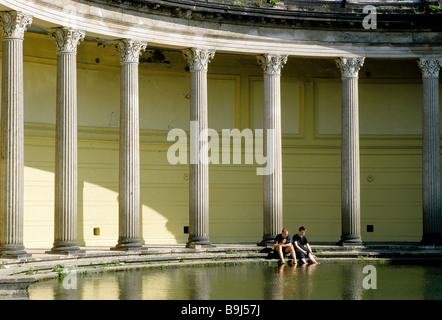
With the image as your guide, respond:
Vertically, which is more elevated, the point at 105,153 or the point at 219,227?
the point at 105,153

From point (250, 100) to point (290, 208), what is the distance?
7.27 meters

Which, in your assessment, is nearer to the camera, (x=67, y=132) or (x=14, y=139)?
(x=14, y=139)

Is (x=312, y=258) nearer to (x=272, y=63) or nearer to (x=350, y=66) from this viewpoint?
(x=272, y=63)

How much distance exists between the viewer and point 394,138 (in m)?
52.7

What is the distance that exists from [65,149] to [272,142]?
12.3 metres

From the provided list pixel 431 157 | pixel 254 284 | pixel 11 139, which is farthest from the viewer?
pixel 431 157

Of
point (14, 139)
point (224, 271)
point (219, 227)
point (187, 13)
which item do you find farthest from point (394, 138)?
point (14, 139)

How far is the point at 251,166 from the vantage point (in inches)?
2029

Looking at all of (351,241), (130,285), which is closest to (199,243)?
(351,241)

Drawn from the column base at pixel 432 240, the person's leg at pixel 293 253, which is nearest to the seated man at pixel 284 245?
the person's leg at pixel 293 253

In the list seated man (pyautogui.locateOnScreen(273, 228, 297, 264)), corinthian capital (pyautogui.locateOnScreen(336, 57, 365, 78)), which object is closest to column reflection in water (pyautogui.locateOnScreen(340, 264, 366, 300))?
seated man (pyautogui.locateOnScreen(273, 228, 297, 264))

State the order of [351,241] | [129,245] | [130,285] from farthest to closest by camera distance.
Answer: [351,241]
[129,245]
[130,285]

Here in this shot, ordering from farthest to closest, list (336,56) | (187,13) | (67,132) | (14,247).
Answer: (336,56) → (187,13) → (67,132) → (14,247)

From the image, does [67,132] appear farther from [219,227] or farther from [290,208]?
[290,208]
